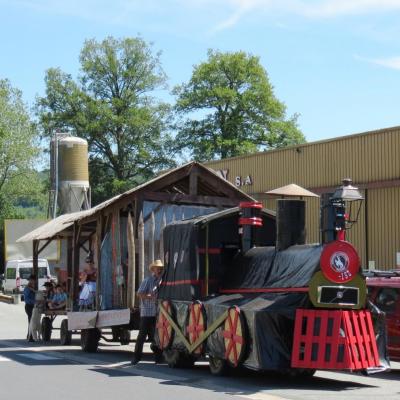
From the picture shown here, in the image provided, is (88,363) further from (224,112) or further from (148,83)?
(148,83)

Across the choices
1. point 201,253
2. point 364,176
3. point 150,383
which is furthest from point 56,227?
point 364,176

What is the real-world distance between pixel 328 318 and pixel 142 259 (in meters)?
6.28

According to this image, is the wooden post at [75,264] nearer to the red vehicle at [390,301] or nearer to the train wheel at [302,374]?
the red vehicle at [390,301]

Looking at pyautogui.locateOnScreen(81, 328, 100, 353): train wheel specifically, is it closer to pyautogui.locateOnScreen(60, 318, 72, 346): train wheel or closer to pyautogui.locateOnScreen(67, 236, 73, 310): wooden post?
pyautogui.locateOnScreen(60, 318, 72, 346): train wheel

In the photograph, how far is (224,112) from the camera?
67062mm

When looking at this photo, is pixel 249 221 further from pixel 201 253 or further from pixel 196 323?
Result: pixel 196 323

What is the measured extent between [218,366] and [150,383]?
135 cm

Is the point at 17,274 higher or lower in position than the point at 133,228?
lower

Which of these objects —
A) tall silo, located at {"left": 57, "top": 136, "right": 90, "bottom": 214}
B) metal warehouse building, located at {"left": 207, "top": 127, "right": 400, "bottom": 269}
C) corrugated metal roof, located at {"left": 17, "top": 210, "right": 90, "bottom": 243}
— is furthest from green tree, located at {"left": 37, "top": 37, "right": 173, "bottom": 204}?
corrugated metal roof, located at {"left": 17, "top": 210, "right": 90, "bottom": 243}

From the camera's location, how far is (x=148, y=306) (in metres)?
16.2

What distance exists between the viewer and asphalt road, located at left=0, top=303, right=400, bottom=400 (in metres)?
11.5

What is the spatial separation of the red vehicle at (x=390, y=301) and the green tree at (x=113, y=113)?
176ft

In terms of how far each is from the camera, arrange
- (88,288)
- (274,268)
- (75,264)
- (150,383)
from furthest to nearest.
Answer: (75,264), (88,288), (274,268), (150,383)

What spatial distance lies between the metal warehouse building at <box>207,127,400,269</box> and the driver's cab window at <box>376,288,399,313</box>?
50.1ft
